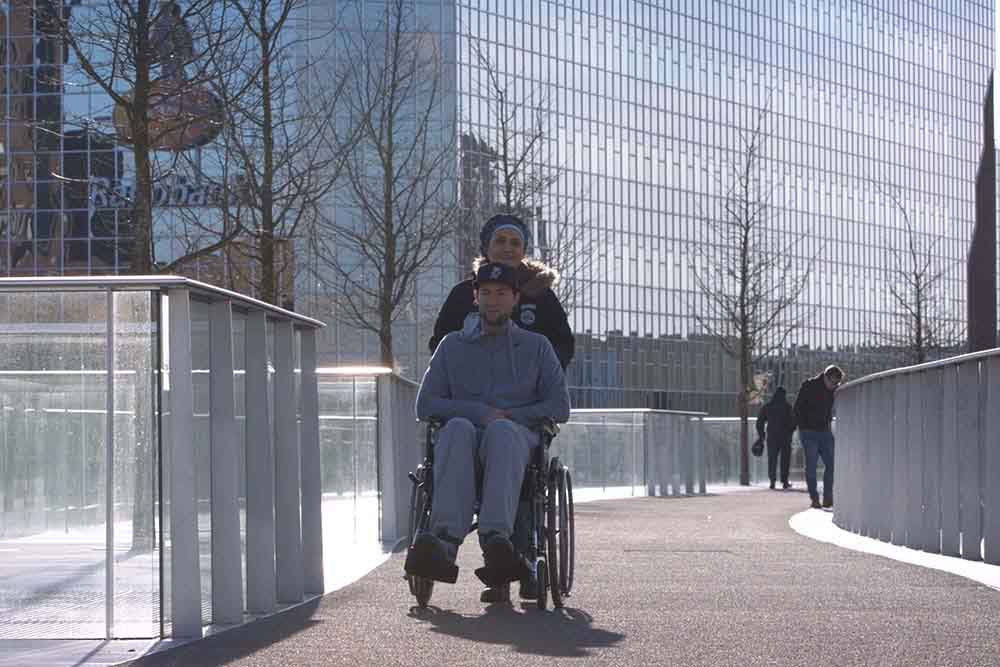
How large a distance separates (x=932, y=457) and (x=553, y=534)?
15.9 ft

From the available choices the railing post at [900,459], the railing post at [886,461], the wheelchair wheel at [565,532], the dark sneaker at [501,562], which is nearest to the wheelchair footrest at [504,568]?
the dark sneaker at [501,562]

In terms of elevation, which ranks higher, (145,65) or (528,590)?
(145,65)

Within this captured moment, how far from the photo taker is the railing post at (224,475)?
7.82 meters

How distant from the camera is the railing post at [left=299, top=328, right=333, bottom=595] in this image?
30.8ft

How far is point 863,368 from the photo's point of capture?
109m

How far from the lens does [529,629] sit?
759cm

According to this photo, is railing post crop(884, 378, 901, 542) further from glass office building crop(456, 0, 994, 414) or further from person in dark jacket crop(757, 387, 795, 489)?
glass office building crop(456, 0, 994, 414)

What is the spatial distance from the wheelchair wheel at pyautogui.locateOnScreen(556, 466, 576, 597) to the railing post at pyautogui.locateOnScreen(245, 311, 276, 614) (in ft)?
4.23

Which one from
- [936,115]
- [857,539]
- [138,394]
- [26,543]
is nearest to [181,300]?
[138,394]

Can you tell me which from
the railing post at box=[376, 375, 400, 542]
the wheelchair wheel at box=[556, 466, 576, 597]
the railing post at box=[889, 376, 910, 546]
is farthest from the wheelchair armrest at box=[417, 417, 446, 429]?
the railing post at box=[889, 376, 910, 546]

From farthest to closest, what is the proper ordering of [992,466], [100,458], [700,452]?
1. [700,452]
2. [992,466]
3. [100,458]

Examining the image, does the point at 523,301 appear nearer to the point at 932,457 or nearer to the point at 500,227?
the point at 500,227

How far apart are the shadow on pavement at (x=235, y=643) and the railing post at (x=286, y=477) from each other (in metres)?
0.53

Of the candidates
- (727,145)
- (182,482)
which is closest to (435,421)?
(182,482)
